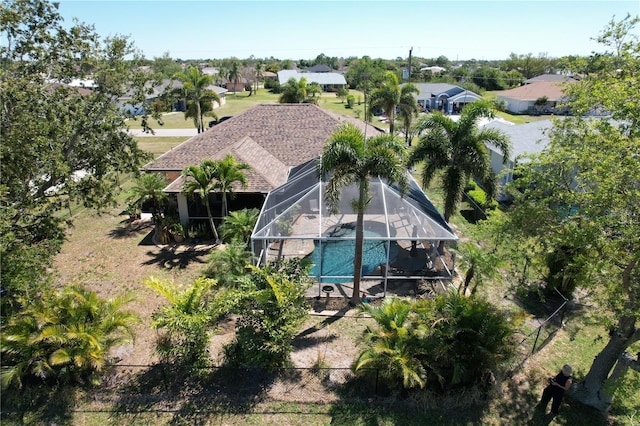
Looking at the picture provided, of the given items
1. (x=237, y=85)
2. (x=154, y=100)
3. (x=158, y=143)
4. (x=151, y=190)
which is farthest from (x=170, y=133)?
(x=237, y=85)

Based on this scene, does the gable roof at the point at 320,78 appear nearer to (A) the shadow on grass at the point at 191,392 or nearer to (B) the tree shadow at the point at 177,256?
(B) the tree shadow at the point at 177,256

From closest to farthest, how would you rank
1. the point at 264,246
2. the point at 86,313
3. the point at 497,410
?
the point at 497,410, the point at 86,313, the point at 264,246

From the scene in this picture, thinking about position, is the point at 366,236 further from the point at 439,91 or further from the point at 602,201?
the point at 439,91

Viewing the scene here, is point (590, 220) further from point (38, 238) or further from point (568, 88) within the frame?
point (38, 238)

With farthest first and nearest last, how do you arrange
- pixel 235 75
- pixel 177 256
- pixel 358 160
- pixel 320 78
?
1. pixel 320 78
2. pixel 235 75
3. pixel 177 256
4. pixel 358 160

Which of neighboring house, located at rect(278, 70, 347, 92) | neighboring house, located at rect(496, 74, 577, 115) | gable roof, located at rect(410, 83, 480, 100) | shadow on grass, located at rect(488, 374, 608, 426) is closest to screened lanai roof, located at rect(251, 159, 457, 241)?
shadow on grass, located at rect(488, 374, 608, 426)

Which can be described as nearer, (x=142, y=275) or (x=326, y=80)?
(x=142, y=275)

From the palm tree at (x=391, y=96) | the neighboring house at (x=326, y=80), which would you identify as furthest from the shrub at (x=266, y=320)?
the neighboring house at (x=326, y=80)

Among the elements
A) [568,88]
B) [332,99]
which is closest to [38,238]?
[568,88]
